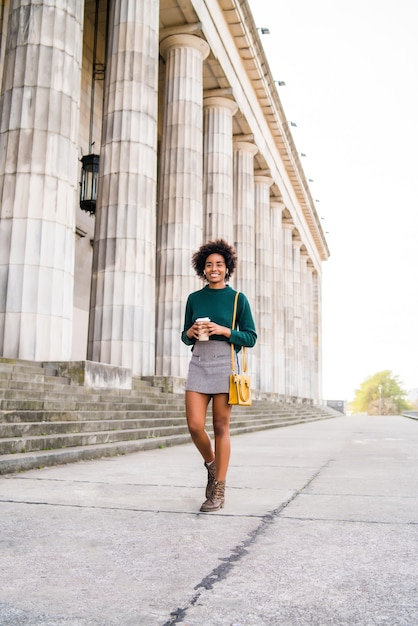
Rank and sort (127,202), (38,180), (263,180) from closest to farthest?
1. (38,180)
2. (127,202)
3. (263,180)

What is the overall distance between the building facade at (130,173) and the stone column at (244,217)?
70mm

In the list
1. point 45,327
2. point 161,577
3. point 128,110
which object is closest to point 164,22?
point 128,110

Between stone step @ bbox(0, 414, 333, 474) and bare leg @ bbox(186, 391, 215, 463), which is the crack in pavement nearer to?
bare leg @ bbox(186, 391, 215, 463)

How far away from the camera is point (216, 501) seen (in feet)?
14.0

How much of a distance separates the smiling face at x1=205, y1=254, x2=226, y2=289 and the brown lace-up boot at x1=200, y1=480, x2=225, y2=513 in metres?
1.47

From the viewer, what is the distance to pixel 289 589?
2.48 meters

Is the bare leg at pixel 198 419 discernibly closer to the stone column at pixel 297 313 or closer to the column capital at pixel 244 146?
the column capital at pixel 244 146

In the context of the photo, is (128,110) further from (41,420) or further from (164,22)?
(41,420)

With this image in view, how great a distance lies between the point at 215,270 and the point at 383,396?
133 m

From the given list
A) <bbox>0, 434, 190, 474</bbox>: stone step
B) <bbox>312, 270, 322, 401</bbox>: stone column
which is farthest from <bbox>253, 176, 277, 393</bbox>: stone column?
<bbox>312, 270, 322, 401</bbox>: stone column

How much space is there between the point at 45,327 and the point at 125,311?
421 cm

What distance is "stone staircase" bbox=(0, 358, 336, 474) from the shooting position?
267 inches

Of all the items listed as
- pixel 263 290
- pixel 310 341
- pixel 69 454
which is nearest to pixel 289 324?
pixel 263 290

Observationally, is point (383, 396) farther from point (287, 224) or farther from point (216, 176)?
point (216, 176)
